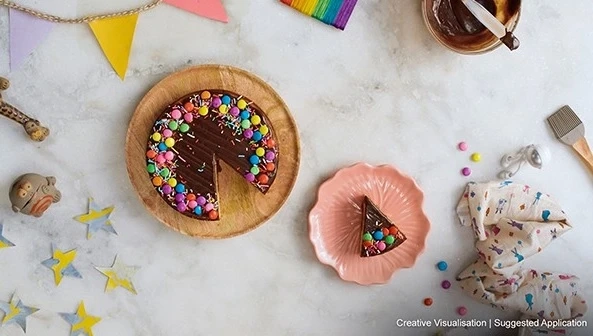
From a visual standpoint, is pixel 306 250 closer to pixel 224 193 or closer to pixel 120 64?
pixel 224 193

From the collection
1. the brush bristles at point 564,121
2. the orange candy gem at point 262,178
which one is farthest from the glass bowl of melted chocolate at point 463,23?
the orange candy gem at point 262,178

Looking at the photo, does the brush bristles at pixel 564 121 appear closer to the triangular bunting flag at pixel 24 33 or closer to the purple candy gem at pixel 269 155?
the purple candy gem at pixel 269 155

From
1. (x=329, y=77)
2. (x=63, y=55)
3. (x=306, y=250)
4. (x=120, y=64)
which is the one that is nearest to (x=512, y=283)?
(x=306, y=250)

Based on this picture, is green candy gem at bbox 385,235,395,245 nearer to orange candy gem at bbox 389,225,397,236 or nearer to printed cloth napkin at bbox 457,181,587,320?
orange candy gem at bbox 389,225,397,236

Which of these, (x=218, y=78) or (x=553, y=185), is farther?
(x=553, y=185)

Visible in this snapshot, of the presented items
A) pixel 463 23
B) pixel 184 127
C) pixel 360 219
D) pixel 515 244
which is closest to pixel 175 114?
pixel 184 127

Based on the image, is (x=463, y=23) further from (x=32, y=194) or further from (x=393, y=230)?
(x=32, y=194)

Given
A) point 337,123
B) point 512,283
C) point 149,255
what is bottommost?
point 149,255
